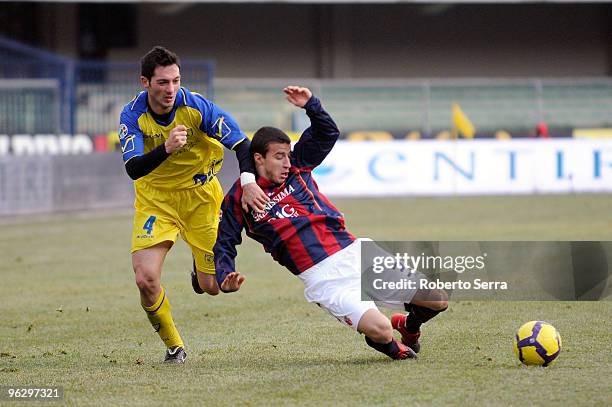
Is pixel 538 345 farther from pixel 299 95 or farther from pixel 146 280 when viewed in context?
pixel 146 280

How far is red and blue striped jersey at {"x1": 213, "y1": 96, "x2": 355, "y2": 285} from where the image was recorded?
694 cm

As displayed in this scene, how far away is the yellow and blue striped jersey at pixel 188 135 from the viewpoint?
7.50 metres

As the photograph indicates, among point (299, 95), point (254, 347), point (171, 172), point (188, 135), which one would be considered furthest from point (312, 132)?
point (254, 347)

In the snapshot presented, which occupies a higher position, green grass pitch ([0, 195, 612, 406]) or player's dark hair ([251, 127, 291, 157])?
player's dark hair ([251, 127, 291, 157])

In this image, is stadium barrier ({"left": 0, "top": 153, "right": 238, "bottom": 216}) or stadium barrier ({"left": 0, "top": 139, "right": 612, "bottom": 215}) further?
stadium barrier ({"left": 0, "top": 139, "right": 612, "bottom": 215})

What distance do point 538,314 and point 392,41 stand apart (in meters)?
27.2

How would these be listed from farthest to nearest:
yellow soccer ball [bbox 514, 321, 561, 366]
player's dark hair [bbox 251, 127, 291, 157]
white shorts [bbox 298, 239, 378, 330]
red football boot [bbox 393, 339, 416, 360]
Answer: red football boot [bbox 393, 339, 416, 360]
player's dark hair [bbox 251, 127, 291, 157]
white shorts [bbox 298, 239, 378, 330]
yellow soccer ball [bbox 514, 321, 561, 366]

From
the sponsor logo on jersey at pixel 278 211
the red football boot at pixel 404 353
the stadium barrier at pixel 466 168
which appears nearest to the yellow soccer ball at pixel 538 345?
the red football boot at pixel 404 353

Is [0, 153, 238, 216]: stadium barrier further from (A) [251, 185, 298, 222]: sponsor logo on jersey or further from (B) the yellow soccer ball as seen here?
(B) the yellow soccer ball

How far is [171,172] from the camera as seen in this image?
797 cm

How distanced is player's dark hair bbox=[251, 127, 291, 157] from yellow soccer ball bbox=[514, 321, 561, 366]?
184 cm

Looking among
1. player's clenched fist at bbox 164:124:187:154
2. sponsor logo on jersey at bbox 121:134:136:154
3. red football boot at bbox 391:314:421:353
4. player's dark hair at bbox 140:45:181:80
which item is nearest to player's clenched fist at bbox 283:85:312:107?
player's clenched fist at bbox 164:124:187:154

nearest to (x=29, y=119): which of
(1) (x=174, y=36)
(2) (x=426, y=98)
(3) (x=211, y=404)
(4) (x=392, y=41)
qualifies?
(2) (x=426, y=98)

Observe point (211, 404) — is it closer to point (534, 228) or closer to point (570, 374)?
point (570, 374)
